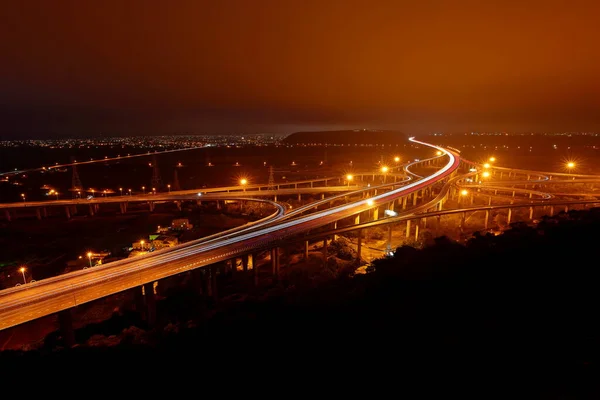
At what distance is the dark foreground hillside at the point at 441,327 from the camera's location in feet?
29.1

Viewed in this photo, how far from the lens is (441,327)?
11.7 metres

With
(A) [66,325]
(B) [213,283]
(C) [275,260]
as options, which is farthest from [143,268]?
(C) [275,260]

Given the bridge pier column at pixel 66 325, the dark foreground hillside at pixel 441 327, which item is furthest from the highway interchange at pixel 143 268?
the dark foreground hillside at pixel 441 327

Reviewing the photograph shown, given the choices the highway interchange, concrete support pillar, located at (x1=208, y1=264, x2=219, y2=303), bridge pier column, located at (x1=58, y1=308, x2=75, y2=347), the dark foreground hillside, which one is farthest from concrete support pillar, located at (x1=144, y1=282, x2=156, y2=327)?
concrete support pillar, located at (x1=208, y1=264, x2=219, y2=303)

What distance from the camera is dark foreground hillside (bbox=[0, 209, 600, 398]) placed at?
888cm

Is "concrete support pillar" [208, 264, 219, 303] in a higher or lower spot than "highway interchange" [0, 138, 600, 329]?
lower

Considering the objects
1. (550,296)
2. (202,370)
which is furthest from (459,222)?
(202,370)

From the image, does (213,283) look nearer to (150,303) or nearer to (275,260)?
(150,303)

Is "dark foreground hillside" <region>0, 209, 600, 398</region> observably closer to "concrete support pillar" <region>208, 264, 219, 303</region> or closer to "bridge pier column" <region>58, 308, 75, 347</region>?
"bridge pier column" <region>58, 308, 75, 347</region>

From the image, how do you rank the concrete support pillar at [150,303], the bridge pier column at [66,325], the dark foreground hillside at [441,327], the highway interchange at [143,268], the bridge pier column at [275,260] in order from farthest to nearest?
the bridge pier column at [275,260] → the concrete support pillar at [150,303] → the bridge pier column at [66,325] → the highway interchange at [143,268] → the dark foreground hillside at [441,327]

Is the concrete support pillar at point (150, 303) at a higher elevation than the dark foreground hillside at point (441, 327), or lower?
lower

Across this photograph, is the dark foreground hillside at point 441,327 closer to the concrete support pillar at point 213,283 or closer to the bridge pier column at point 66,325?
the bridge pier column at point 66,325

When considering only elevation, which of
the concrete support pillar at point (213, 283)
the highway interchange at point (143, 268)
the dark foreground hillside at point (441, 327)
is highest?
the dark foreground hillside at point (441, 327)

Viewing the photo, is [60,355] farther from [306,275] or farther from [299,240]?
[299,240]
